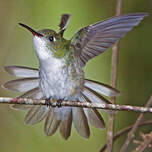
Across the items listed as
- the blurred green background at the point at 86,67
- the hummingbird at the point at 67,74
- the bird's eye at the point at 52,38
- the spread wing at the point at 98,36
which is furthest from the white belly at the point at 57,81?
the blurred green background at the point at 86,67

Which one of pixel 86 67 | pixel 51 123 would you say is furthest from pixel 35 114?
pixel 86 67

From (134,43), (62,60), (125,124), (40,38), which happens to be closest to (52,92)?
(62,60)

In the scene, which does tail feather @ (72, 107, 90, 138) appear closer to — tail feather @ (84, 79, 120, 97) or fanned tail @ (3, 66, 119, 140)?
fanned tail @ (3, 66, 119, 140)

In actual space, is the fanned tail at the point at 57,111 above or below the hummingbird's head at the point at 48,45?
below

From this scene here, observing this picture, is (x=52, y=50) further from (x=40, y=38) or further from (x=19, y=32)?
(x=19, y=32)

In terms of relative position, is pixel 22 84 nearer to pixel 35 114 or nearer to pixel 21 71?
pixel 21 71

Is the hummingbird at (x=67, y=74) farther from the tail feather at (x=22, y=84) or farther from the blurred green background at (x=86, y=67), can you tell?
the blurred green background at (x=86, y=67)

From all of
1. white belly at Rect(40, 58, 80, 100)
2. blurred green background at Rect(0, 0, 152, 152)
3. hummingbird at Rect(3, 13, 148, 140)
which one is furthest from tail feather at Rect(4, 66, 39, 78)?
blurred green background at Rect(0, 0, 152, 152)

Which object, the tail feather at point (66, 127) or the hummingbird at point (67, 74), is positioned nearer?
the hummingbird at point (67, 74)

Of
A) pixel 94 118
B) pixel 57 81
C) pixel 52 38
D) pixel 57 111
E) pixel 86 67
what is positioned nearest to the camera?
pixel 57 81
